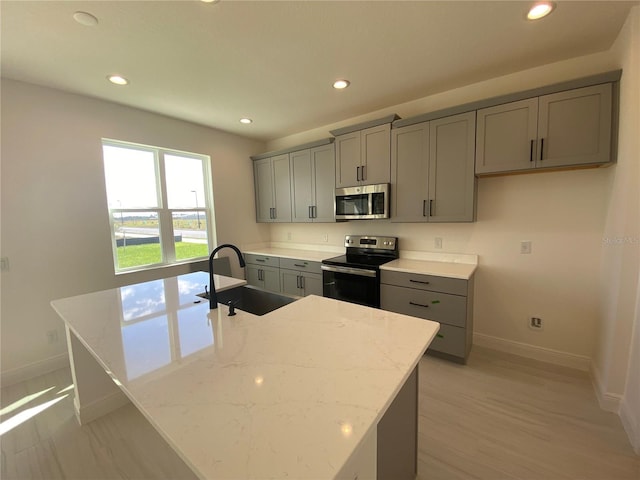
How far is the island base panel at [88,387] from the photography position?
1.87 meters

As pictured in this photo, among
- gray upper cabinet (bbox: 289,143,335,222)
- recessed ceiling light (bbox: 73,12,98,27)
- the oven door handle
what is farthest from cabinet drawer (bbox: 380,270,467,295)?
recessed ceiling light (bbox: 73,12,98,27)

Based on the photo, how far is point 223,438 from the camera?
2.24 feet

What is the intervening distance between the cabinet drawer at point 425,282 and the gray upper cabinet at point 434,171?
60 cm

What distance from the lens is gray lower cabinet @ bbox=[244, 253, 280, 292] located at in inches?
155

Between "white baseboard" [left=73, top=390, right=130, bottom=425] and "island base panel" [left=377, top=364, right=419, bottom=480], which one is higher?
"island base panel" [left=377, top=364, right=419, bottom=480]

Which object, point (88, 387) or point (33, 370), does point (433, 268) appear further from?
point (33, 370)

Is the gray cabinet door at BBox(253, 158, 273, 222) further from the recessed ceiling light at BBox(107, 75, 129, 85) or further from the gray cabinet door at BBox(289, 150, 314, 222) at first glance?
the recessed ceiling light at BBox(107, 75, 129, 85)

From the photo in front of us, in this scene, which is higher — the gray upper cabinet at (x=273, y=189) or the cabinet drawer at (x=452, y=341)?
the gray upper cabinet at (x=273, y=189)

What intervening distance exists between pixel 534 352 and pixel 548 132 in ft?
→ 6.62

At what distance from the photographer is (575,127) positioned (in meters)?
2.05

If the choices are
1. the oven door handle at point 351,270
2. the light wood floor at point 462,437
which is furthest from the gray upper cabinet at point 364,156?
the light wood floor at point 462,437

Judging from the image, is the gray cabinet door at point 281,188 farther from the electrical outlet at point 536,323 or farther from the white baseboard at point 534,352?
the electrical outlet at point 536,323

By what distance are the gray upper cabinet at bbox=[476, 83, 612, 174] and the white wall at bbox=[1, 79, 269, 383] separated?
→ 3734mm

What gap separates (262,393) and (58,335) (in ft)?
10.2
